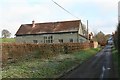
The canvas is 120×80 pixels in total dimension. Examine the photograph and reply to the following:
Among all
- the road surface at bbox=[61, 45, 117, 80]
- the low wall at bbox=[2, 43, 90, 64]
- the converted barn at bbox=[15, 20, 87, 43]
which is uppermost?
the converted barn at bbox=[15, 20, 87, 43]

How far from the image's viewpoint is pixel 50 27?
218 ft

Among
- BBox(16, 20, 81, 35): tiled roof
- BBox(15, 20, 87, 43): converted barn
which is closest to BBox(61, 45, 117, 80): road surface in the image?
BBox(15, 20, 87, 43): converted barn

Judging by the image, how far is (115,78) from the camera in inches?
591

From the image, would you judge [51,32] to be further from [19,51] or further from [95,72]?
[95,72]

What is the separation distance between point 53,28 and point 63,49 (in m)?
23.8

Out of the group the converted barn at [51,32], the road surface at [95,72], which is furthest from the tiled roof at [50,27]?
the road surface at [95,72]

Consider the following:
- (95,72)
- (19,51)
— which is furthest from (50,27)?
(95,72)

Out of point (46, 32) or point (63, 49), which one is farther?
point (46, 32)

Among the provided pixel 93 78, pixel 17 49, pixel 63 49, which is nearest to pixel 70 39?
pixel 63 49

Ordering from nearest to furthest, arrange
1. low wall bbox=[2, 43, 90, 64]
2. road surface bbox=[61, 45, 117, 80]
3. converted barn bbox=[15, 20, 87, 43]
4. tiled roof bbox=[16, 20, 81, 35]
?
road surface bbox=[61, 45, 117, 80]
low wall bbox=[2, 43, 90, 64]
converted barn bbox=[15, 20, 87, 43]
tiled roof bbox=[16, 20, 81, 35]

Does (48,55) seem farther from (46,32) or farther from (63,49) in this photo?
(46,32)

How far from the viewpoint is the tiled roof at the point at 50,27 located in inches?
2517

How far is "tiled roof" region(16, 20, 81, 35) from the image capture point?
210 feet

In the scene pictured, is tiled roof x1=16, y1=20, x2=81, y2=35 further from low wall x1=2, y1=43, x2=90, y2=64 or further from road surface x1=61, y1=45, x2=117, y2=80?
road surface x1=61, y1=45, x2=117, y2=80
